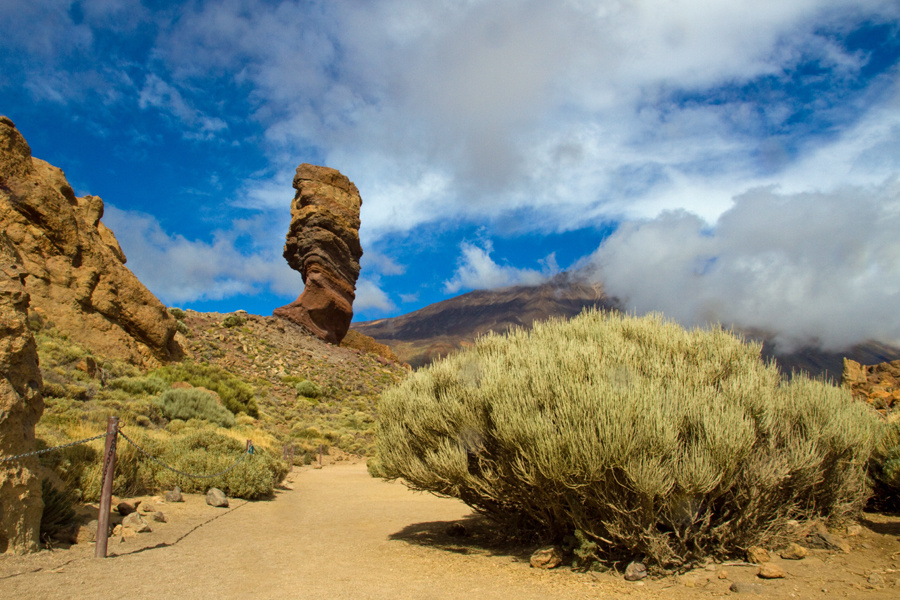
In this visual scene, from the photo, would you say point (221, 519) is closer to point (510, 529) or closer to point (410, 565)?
point (410, 565)

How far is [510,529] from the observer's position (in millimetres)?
7516

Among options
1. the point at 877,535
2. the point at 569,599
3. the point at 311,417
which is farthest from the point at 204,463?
the point at 311,417

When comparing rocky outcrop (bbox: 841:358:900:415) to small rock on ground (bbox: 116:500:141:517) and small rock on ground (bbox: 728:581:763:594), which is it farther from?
small rock on ground (bbox: 116:500:141:517)

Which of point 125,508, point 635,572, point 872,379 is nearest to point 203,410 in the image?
point 125,508

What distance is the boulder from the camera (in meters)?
9.78

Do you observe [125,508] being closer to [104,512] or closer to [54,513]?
[54,513]

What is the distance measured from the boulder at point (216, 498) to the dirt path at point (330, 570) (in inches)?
17.3

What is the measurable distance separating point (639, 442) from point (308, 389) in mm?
25686

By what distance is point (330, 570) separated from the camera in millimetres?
6273

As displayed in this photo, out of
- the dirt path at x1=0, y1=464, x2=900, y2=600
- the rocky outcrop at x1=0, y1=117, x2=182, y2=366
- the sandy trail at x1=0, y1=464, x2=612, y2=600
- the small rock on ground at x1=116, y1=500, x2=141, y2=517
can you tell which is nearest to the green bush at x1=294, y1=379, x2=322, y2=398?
the rocky outcrop at x1=0, y1=117, x2=182, y2=366

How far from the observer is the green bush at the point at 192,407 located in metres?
14.1

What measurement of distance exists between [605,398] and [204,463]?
8.92 m

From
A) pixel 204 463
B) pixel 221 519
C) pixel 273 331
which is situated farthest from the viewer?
pixel 273 331

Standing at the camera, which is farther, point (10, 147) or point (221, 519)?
point (10, 147)
